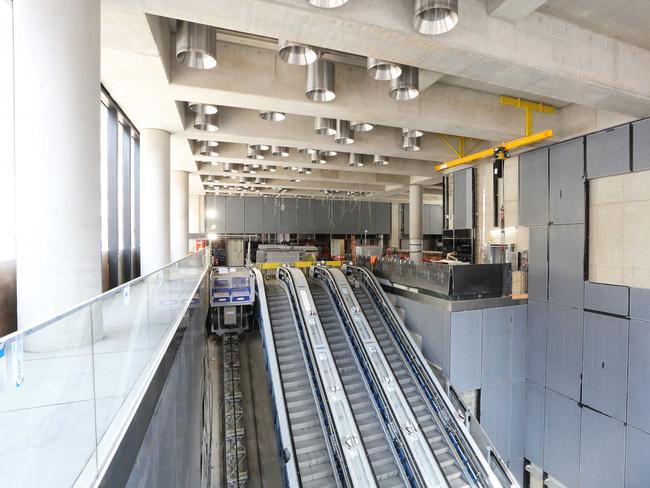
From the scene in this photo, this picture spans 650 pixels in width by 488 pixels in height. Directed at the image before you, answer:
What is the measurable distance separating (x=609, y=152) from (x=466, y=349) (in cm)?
479

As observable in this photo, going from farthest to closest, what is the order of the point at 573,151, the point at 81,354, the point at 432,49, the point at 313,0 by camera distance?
the point at 573,151
the point at 432,49
the point at 313,0
the point at 81,354

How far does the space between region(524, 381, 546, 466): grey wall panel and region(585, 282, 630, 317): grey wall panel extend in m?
2.37

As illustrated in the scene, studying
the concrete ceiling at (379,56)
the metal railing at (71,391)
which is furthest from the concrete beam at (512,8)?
the metal railing at (71,391)

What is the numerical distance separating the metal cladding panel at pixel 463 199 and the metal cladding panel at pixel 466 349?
3303 millimetres

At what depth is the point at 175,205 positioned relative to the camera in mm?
10281

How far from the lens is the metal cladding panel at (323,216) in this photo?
1842cm

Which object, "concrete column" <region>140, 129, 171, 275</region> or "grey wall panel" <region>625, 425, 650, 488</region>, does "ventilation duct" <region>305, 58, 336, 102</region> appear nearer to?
"concrete column" <region>140, 129, 171, 275</region>

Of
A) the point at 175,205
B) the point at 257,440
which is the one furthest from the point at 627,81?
the point at 175,205

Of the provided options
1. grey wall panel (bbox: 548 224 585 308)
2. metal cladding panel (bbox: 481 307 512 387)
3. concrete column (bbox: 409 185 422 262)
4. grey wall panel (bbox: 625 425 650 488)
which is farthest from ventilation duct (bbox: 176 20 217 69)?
concrete column (bbox: 409 185 422 262)

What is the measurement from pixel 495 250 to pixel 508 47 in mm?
5707

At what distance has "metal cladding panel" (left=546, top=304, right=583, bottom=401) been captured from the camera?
7.09m

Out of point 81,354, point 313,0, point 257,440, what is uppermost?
point 313,0

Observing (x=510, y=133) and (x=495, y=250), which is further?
(x=495, y=250)

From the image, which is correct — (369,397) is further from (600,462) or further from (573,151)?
(573,151)
